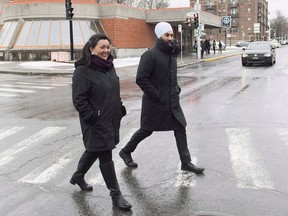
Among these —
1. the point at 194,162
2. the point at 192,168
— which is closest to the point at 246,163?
the point at 194,162

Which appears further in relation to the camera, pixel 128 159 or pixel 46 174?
pixel 128 159

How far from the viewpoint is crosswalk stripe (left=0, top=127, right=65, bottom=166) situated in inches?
257

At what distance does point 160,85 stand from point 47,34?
31.4 m

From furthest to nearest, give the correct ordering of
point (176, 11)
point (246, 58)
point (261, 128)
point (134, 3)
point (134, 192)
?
1. point (134, 3)
2. point (176, 11)
3. point (246, 58)
4. point (261, 128)
5. point (134, 192)

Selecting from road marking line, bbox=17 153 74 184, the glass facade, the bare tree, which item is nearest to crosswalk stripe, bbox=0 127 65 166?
road marking line, bbox=17 153 74 184

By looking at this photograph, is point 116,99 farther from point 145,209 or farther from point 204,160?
point 204,160

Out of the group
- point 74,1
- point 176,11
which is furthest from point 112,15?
point 176,11

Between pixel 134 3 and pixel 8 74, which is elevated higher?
pixel 134 3

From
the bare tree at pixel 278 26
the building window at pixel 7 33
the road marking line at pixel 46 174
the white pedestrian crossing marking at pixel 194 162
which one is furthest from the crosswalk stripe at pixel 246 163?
the bare tree at pixel 278 26

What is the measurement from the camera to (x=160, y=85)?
5.51 metres

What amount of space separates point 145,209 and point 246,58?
77.1ft

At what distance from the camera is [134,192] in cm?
487

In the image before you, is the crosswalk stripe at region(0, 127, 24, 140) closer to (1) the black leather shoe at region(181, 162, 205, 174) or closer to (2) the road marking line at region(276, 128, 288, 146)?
(1) the black leather shoe at region(181, 162, 205, 174)

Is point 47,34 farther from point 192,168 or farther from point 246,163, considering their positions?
point 192,168
